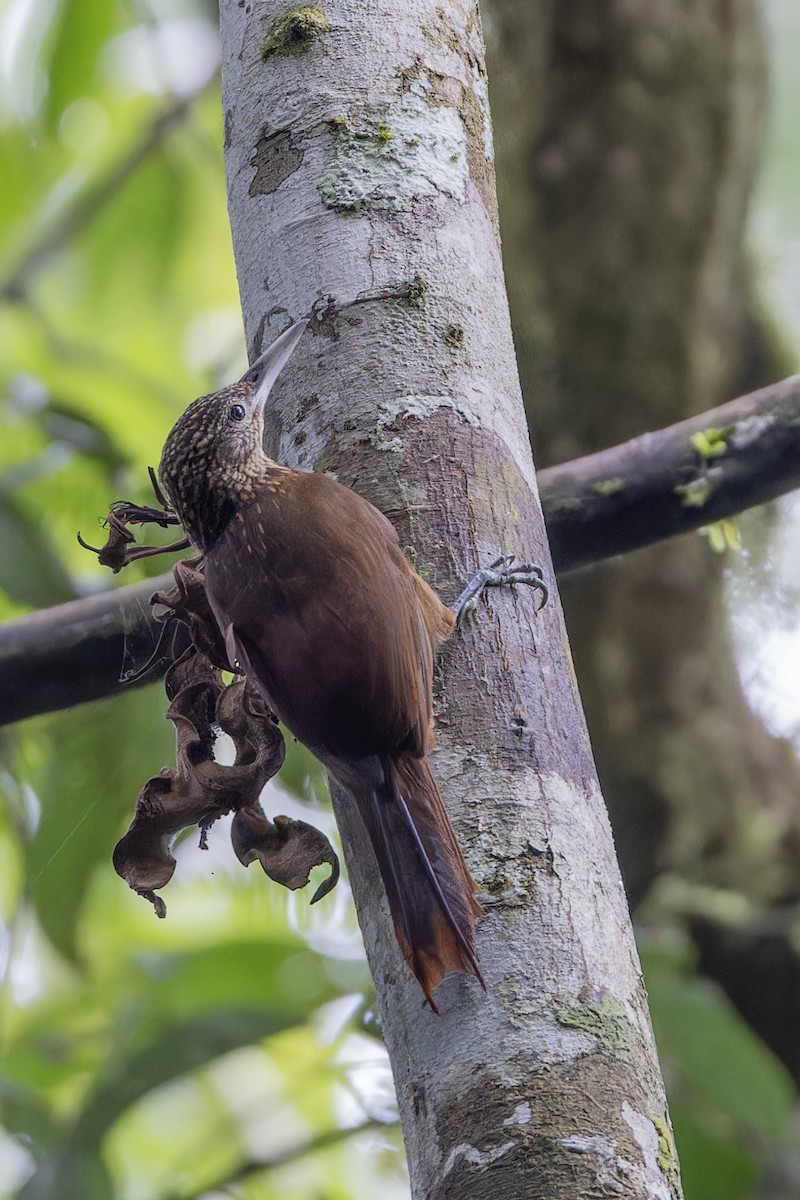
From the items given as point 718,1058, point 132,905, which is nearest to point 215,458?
point 718,1058

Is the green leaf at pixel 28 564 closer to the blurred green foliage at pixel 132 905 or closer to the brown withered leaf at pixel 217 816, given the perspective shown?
the blurred green foliage at pixel 132 905

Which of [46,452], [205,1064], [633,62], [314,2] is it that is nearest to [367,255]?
[314,2]

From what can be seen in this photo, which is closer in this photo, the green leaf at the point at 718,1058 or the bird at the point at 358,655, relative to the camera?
the bird at the point at 358,655

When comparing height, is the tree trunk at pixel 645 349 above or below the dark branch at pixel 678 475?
above

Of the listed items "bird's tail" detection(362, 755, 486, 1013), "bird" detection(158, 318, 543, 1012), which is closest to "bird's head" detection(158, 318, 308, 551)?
"bird" detection(158, 318, 543, 1012)

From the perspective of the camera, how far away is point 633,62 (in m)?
4.11

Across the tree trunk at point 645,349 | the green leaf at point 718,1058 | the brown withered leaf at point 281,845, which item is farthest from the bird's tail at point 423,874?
the tree trunk at point 645,349

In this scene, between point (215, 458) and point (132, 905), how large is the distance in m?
3.01

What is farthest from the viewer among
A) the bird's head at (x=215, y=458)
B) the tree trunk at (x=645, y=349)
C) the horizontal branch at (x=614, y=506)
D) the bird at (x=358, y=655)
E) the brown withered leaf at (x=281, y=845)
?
the tree trunk at (x=645, y=349)

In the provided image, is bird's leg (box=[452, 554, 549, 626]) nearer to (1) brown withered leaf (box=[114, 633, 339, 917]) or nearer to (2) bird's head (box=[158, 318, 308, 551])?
(1) brown withered leaf (box=[114, 633, 339, 917])

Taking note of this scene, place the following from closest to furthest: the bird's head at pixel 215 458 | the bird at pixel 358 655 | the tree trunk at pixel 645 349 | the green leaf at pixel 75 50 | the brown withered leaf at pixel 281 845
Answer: the bird at pixel 358 655 → the brown withered leaf at pixel 281 845 → the bird's head at pixel 215 458 → the green leaf at pixel 75 50 → the tree trunk at pixel 645 349

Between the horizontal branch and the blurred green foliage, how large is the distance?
0.17 meters

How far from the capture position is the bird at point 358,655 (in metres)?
1.38

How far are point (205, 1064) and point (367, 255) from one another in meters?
2.09
